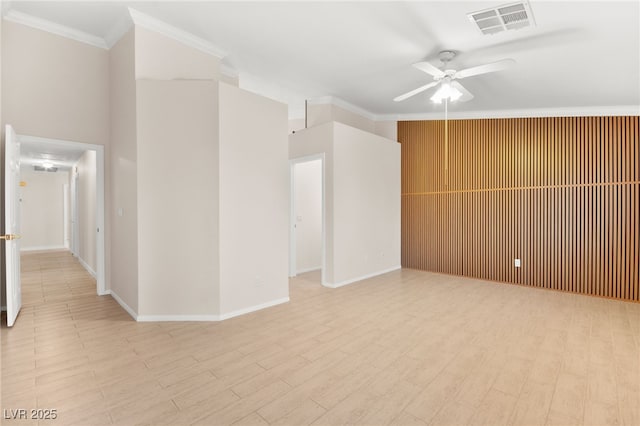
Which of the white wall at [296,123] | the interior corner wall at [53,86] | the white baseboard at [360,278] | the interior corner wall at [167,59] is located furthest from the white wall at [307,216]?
the interior corner wall at [53,86]

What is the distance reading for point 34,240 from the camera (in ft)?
33.1

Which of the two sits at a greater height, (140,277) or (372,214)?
(372,214)

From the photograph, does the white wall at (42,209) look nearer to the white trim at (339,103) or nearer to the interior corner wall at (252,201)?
the white trim at (339,103)

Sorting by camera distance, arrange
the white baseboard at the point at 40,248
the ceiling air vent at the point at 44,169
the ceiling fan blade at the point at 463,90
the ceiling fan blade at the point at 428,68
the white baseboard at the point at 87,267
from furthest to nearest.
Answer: the white baseboard at the point at 40,248 < the ceiling air vent at the point at 44,169 < the white baseboard at the point at 87,267 < the ceiling fan blade at the point at 463,90 < the ceiling fan blade at the point at 428,68

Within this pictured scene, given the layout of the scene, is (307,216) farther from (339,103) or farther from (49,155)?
(49,155)

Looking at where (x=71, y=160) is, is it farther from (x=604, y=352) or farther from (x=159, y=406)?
(x=604, y=352)

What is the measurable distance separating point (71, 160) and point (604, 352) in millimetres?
10486

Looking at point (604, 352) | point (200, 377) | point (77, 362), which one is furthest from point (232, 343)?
point (604, 352)

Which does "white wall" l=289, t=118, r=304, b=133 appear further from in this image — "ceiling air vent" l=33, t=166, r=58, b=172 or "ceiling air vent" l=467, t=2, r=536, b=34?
"ceiling air vent" l=33, t=166, r=58, b=172

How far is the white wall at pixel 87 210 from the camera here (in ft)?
19.1

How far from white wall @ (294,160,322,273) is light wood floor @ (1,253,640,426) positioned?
232cm

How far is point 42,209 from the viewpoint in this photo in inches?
405

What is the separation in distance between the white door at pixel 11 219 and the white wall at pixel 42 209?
26.8 ft

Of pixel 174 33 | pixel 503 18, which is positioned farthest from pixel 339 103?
pixel 503 18
